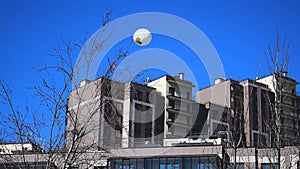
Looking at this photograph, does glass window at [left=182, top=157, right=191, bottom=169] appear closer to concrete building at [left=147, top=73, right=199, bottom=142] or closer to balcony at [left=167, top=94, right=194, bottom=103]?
concrete building at [left=147, top=73, right=199, bottom=142]

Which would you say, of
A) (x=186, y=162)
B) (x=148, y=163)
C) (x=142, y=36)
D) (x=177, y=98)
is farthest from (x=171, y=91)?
(x=142, y=36)

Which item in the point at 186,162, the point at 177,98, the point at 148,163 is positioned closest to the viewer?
the point at 186,162

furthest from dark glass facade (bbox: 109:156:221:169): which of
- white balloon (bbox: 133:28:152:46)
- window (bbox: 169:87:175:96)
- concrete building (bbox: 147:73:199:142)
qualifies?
window (bbox: 169:87:175:96)

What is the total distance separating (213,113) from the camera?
67000mm

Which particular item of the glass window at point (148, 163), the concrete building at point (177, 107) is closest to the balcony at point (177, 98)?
the concrete building at point (177, 107)

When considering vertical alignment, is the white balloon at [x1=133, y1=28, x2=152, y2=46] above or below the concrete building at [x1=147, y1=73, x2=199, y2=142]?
below

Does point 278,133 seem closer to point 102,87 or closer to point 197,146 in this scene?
point 102,87

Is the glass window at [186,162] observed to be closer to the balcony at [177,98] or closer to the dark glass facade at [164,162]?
the dark glass facade at [164,162]

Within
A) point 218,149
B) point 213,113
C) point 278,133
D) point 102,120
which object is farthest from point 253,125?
point 102,120

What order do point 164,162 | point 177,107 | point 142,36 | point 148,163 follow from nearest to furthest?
point 142,36
point 164,162
point 148,163
point 177,107

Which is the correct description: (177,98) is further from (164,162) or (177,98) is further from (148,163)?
(164,162)

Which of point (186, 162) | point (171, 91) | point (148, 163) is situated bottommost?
point (148, 163)

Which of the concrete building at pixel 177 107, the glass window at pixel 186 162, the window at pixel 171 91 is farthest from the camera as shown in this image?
the window at pixel 171 91

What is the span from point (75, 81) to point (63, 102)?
361 mm
